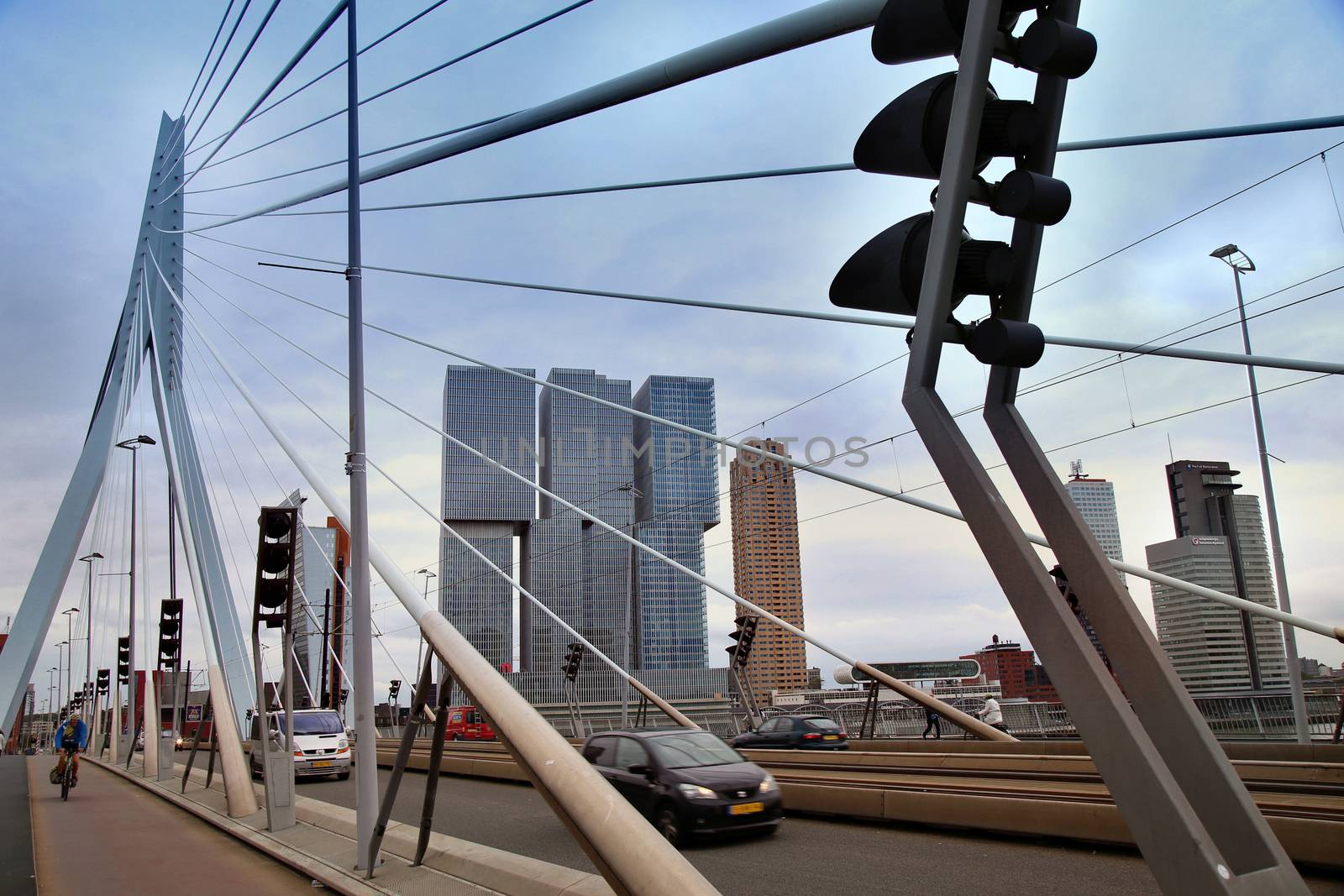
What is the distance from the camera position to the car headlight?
10.4m

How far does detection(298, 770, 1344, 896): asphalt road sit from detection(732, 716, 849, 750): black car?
9152 millimetres

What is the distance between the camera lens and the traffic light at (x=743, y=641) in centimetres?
2812

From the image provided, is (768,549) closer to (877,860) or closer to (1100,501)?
(1100,501)

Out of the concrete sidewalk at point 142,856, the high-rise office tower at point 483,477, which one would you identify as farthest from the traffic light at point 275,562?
the high-rise office tower at point 483,477

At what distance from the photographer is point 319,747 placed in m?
21.5

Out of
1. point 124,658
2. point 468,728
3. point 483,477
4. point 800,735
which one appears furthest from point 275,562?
point 483,477

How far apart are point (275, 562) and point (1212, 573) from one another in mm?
20709

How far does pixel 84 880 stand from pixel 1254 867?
10.1 m

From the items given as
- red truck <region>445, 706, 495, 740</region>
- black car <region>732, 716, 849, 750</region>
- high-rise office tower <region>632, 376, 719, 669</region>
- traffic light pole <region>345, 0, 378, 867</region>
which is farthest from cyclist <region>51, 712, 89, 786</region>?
high-rise office tower <region>632, 376, 719, 669</region>

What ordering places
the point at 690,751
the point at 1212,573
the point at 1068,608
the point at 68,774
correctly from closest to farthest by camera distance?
the point at 1068,608, the point at 690,751, the point at 68,774, the point at 1212,573

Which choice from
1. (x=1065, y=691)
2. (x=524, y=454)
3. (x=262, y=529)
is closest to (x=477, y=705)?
(x=1065, y=691)

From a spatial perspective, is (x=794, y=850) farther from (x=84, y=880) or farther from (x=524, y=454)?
(x=524, y=454)

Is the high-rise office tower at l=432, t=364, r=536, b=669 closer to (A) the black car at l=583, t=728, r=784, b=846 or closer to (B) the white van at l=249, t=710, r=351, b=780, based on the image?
(B) the white van at l=249, t=710, r=351, b=780

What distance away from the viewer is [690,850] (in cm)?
1030
